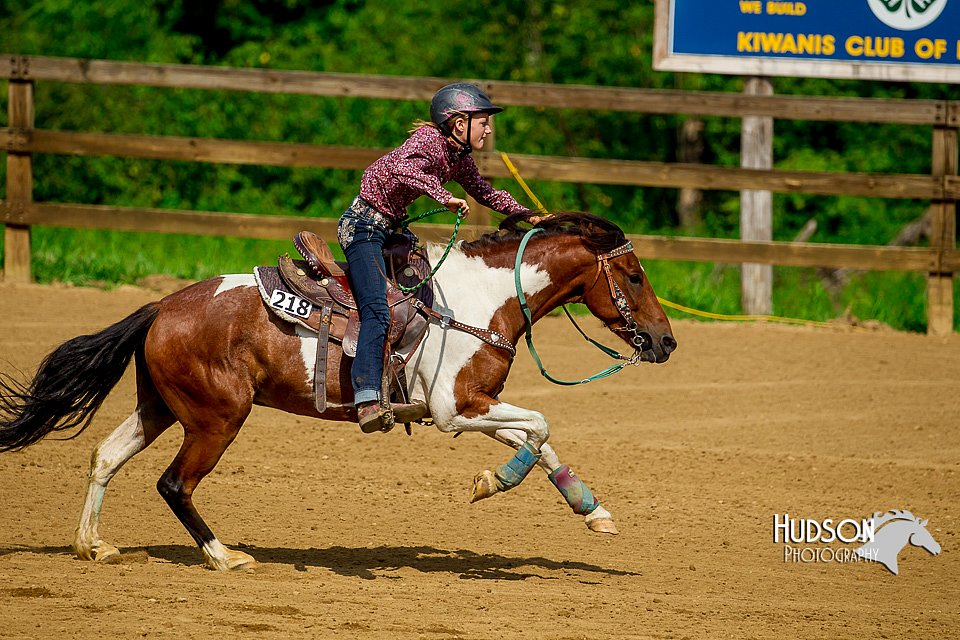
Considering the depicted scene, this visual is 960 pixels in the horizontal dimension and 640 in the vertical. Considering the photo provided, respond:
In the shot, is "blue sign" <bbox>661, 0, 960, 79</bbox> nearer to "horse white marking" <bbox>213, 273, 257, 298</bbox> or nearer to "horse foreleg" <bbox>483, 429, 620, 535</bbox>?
"horse white marking" <bbox>213, 273, 257, 298</bbox>

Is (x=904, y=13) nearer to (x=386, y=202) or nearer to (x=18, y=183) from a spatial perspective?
(x=386, y=202)

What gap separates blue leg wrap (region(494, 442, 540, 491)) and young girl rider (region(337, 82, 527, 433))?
23.9 inches

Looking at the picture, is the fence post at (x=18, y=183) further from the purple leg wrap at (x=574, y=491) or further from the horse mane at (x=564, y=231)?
the purple leg wrap at (x=574, y=491)

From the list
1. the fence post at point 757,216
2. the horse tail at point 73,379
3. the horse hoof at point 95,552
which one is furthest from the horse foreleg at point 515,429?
the fence post at point 757,216

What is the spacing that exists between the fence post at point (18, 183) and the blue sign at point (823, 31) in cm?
661

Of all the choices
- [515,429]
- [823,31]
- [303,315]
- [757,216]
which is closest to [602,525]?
[515,429]

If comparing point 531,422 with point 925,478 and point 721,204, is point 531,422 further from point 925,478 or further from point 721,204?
point 721,204

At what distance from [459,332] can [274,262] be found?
794cm

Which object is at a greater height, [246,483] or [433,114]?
[433,114]

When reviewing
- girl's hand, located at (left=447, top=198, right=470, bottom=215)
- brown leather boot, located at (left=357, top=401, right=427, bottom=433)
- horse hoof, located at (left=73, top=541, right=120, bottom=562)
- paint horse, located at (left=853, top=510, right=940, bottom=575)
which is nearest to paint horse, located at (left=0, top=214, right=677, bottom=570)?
horse hoof, located at (left=73, top=541, right=120, bottom=562)

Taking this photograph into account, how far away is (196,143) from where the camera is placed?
12.7 meters

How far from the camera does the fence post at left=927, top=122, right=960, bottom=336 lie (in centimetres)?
1240

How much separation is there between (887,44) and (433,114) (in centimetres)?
786

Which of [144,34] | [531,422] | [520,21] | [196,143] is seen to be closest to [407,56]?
[520,21]
